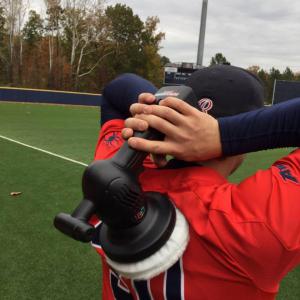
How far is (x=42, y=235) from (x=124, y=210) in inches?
156

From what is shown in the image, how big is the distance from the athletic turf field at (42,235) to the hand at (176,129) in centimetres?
279

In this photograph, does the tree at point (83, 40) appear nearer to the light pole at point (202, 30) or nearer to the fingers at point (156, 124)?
the light pole at point (202, 30)

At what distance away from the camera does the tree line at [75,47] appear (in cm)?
4219

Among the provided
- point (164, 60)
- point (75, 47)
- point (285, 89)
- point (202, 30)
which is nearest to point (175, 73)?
point (285, 89)

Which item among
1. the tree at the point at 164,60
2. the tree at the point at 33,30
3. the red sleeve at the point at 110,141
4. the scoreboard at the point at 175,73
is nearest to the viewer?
the red sleeve at the point at 110,141

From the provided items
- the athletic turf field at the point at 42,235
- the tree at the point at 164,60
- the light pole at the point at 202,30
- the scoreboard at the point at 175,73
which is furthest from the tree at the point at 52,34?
the athletic turf field at the point at 42,235

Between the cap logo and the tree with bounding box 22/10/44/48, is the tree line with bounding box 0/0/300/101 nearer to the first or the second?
the tree with bounding box 22/10/44/48

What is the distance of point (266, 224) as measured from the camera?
0.88 m

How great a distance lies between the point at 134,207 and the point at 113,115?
0.73 metres

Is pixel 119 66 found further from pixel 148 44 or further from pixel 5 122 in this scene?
pixel 5 122

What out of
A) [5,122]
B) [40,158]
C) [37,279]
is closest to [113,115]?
[37,279]

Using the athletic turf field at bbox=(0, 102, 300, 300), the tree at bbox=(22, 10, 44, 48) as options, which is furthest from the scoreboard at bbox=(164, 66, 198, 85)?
the tree at bbox=(22, 10, 44, 48)

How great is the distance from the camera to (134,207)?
841 mm

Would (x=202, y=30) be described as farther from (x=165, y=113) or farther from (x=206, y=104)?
(x=165, y=113)
